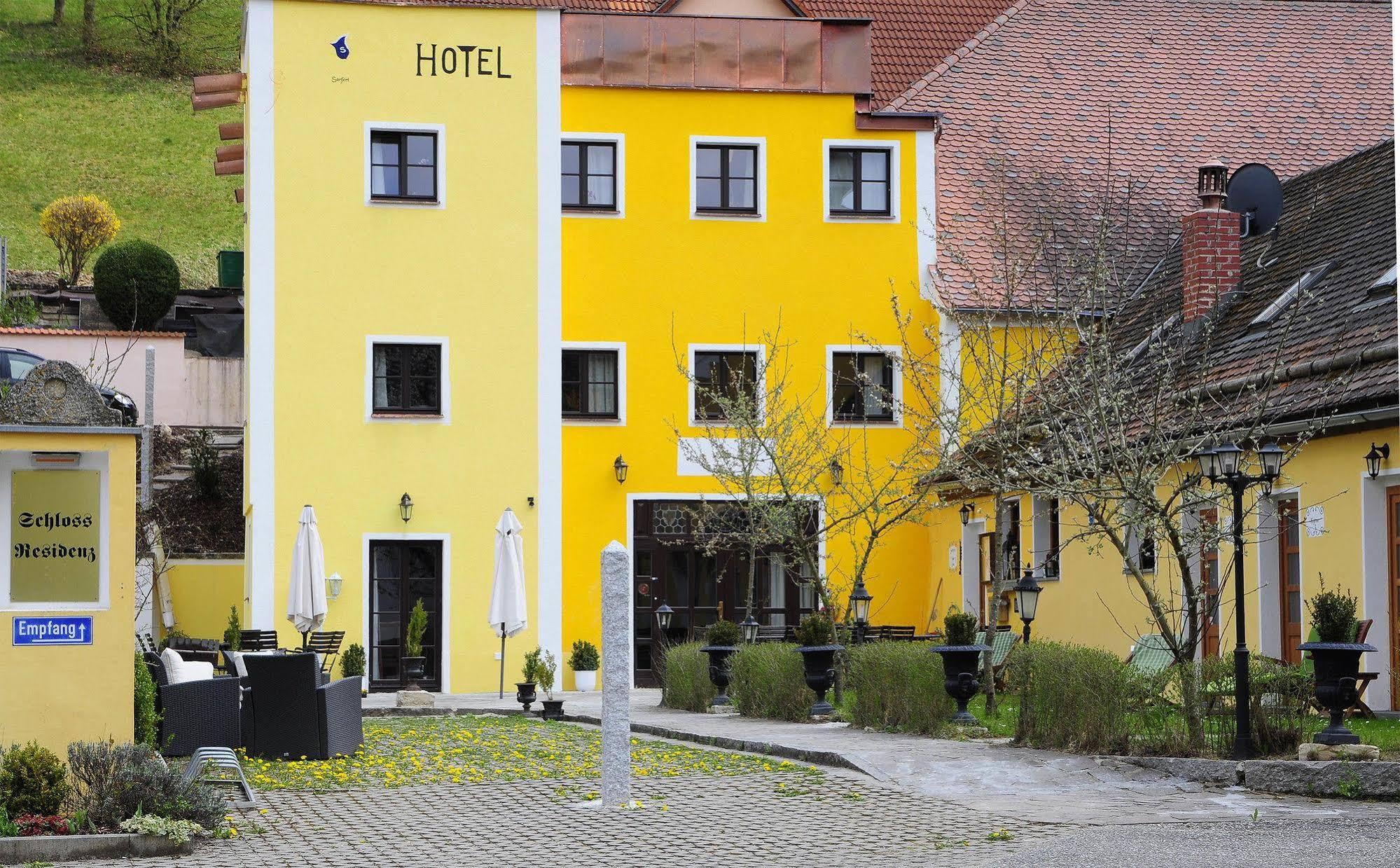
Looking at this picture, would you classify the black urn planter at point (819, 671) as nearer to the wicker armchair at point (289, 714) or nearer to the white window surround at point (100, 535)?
the wicker armchair at point (289, 714)

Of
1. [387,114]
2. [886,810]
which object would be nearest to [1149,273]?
[387,114]

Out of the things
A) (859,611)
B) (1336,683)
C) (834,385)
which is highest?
(834,385)

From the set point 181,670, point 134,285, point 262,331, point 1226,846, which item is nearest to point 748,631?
point 262,331

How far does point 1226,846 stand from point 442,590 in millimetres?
17929

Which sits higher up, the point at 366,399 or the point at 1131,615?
the point at 366,399

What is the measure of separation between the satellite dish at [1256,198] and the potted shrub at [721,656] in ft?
31.0

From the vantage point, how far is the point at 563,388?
27.4 m

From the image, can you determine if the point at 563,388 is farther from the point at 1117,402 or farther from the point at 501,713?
the point at 1117,402

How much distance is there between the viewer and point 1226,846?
9.58m

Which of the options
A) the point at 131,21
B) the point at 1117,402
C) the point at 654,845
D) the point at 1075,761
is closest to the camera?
the point at 654,845

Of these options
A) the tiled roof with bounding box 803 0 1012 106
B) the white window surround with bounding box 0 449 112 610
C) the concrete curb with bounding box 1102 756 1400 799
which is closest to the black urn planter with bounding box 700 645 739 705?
the concrete curb with bounding box 1102 756 1400 799

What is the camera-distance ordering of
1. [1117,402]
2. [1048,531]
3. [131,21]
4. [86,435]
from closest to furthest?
[86,435], [1117,402], [1048,531], [131,21]

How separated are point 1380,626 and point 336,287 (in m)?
15.2

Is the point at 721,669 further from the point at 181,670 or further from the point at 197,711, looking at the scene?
the point at 197,711
